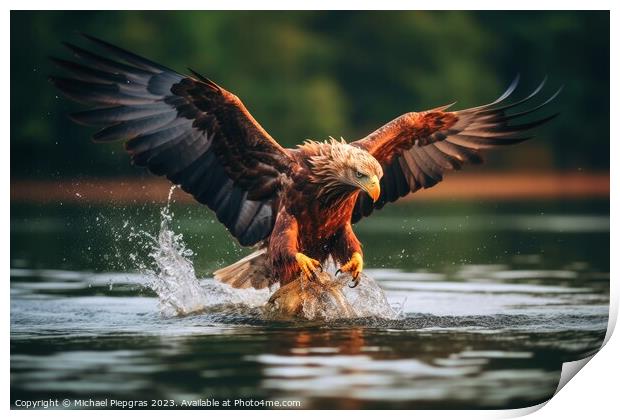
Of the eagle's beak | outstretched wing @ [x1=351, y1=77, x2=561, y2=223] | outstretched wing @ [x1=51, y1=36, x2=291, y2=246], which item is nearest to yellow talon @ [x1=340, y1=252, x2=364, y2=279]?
the eagle's beak

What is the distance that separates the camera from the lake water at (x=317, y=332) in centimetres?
591

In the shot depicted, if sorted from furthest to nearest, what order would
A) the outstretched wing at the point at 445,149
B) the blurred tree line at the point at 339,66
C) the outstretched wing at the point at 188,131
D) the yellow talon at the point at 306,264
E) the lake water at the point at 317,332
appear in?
the outstretched wing at the point at 445,149, the yellow talon at the point at 306,264, the outstretched wing at the point at 188,131, the blurred tree line at the point at 339,66, the lake water at the point at 317,332

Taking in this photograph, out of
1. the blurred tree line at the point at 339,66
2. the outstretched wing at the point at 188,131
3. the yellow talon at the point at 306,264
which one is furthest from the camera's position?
the yellow talon at the point at 306,264

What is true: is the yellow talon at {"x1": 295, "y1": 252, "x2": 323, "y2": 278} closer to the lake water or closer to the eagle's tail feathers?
the lake water

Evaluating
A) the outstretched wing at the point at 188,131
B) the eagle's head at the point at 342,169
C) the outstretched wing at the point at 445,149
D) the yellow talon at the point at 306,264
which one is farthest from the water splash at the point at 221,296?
the outstretched wing at the point at 445,149

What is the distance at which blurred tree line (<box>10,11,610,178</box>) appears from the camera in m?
7.18

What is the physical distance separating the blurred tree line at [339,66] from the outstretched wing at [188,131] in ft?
1.09

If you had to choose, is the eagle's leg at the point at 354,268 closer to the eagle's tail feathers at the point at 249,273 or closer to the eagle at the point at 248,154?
the eagle at the point at 248,154

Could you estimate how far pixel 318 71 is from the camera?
28.7 feet


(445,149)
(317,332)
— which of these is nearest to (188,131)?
(317,332)

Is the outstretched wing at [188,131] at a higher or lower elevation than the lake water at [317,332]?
higher

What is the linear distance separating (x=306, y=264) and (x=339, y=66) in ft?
6.18

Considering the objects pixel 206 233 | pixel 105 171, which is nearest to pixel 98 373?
pixel 105 171

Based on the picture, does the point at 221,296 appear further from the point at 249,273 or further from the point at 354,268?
the point at 354,268
